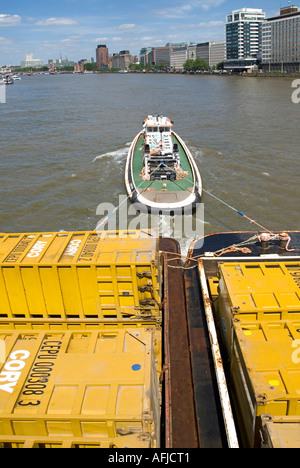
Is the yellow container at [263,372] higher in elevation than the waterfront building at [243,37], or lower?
lower

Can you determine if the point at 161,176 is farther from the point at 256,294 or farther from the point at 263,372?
the point at 263,372

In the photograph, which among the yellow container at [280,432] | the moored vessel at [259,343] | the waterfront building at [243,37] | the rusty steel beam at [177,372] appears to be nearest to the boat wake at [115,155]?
the rusty steel beam at [177,372]

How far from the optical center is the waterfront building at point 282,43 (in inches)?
5015

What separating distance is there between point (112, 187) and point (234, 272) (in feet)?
63.8

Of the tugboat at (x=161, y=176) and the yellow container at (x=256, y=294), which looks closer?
the yellow container at (x=256, y=294)

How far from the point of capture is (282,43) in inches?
5295

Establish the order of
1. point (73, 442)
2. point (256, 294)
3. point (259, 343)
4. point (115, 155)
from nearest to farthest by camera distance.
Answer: point (73, 442) < point (259, 343) < point (256, 294) < point (115, 155)

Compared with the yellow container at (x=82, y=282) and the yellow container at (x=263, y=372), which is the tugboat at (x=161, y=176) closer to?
the yellow container at (x=82, y=282)

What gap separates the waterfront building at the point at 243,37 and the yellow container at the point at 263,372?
614ft

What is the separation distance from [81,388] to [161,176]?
19325 mm

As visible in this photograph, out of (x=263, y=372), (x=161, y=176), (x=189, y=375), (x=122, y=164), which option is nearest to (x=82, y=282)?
(x=189, y=375)
